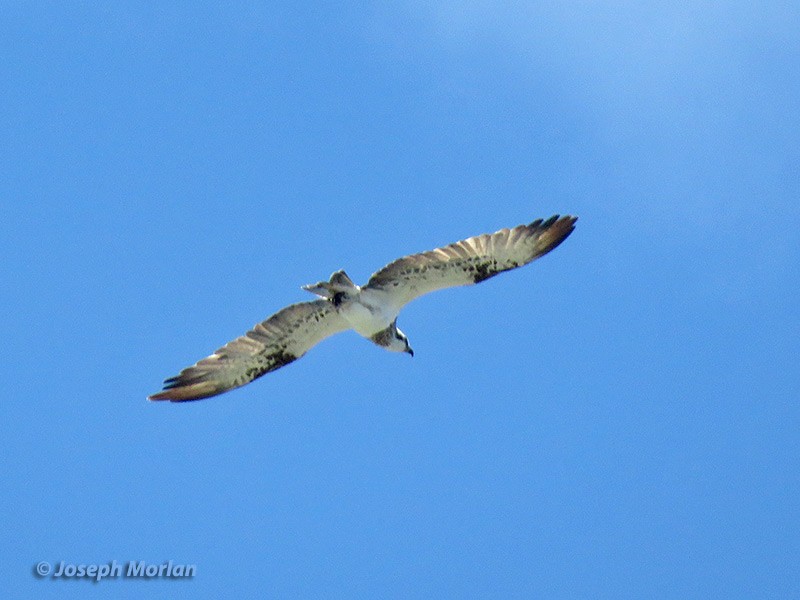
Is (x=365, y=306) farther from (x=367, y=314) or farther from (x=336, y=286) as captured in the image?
(x=336, y=286)

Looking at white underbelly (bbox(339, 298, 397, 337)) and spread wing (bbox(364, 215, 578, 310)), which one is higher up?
spread wing (bbox(364, 215, 578, 310))

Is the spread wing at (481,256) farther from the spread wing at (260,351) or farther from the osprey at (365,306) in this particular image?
the spread wing at (260,351)

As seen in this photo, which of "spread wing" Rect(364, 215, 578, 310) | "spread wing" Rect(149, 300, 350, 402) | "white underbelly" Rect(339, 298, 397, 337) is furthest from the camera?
"spread wing" Rect(149, 300, 350, 402)

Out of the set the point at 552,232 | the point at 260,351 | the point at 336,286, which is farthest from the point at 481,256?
the point at 260,351

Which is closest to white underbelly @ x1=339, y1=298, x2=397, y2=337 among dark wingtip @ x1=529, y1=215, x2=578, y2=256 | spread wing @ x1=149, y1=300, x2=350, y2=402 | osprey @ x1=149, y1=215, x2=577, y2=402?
osprey @ x1=149, y1=215, x2=577, y2=402

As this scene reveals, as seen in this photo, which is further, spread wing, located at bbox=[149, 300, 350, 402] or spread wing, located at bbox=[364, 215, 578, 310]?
spread wing, located at bbox=[149, 300, 350, 402]

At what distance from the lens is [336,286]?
16.9 m

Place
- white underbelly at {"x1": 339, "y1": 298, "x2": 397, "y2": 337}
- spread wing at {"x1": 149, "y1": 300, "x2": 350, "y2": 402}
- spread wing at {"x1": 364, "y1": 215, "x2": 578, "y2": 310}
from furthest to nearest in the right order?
1. spread wing at {"x1": 149, "y1": 300, "x2": 350, "y2": 402}
2. white underbelly at {"x1": 339, "y1": 298, "x2": 397, "y2": 337}
3. spread wing at {"x1": 364, "y1": 215, "x2": 578, "y2": 310}

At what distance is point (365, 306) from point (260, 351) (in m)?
1.54

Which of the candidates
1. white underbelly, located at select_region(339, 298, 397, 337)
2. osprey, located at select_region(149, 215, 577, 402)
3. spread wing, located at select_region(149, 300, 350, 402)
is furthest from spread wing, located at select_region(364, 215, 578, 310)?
spread wing, located at select_region(149, 300, 350, 402)

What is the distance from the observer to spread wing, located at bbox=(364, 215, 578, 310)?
16.8 metres

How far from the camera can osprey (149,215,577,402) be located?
55.4 feet

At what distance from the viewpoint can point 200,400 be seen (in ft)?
58.2

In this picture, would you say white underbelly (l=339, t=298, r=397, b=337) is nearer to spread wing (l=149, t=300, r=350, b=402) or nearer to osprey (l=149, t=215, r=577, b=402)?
osprey (l=149, t=215, r=577, b=402)
